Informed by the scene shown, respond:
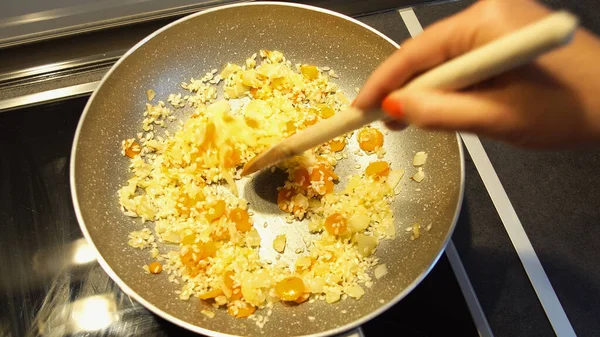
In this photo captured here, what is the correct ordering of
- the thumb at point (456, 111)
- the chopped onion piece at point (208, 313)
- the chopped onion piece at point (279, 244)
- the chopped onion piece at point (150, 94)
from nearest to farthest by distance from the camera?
the thumb at point (456, 111) → the chopped onion piece at point (208, 313) → the chopped onion piece at point (279, 244) → the chopped onion piece at point (150, 94)

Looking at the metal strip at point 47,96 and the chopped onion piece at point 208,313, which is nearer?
the chopped onion piece at point 208,313

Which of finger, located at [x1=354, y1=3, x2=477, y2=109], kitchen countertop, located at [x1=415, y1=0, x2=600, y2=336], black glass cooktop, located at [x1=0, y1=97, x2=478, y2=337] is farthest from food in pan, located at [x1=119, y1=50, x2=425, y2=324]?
finger, located at [x1=354, y1=3, x2=477, y2=109]

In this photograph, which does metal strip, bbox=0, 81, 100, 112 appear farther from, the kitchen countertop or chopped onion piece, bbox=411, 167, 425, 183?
the kitchen countertop

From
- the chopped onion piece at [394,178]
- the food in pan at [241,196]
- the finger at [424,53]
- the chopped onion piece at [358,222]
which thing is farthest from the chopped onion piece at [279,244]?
the finger at [424,53]

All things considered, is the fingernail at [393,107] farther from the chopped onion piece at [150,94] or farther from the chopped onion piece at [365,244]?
the chopped onion piece at [150,94]

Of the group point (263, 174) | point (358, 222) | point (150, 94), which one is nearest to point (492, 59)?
point (358, 222)

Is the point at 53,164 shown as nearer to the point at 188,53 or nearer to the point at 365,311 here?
the point at 188,53
